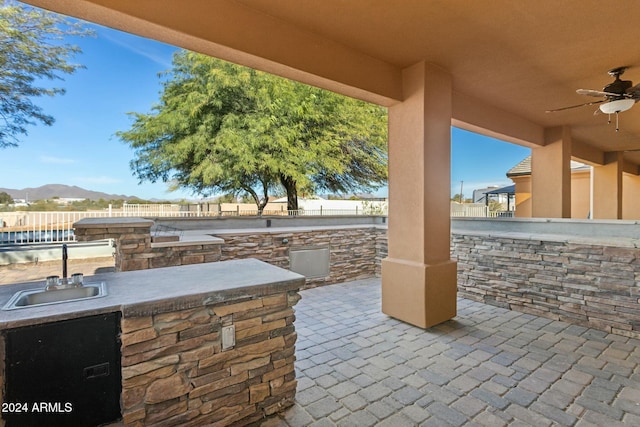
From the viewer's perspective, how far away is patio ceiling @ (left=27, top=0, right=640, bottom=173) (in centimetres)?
229

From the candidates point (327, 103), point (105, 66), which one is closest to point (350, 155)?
point (327, 103)

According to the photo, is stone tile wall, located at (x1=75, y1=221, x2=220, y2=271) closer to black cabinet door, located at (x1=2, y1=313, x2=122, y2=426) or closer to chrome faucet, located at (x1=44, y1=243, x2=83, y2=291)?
chrome faucet, located at (x1=44, y1=243, x2=83, y2=291)

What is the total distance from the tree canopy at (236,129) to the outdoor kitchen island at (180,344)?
682 centimetres

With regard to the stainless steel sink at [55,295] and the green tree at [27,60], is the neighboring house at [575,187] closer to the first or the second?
the stainless steel sink at [55,295]

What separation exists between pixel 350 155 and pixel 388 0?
8158 millimetres

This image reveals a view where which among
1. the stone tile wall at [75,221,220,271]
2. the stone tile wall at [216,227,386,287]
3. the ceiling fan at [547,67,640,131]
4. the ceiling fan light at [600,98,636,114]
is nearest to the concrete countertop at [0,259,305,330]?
the stone tile wall at [75,221,220,271]

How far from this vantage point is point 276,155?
29.9ft

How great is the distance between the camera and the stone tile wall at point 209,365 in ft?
5.50

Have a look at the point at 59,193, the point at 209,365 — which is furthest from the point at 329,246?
the point at 59,193

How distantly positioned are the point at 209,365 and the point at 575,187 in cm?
1399

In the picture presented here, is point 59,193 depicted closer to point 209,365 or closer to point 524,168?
point 209,365

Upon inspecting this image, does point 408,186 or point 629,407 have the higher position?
point 408,186

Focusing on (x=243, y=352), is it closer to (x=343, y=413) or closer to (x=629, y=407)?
(x=343, y=413)

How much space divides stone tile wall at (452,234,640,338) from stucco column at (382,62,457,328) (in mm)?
1072
